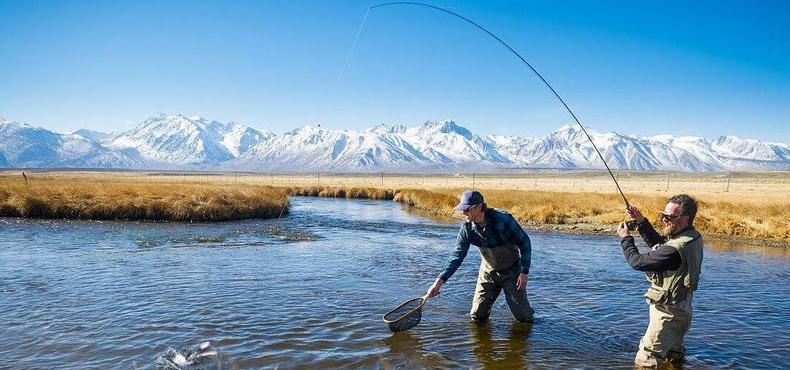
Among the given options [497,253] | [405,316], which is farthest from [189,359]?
[497,253]

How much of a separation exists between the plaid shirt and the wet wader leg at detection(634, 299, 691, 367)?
1825 mm

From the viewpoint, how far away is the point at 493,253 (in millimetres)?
8195

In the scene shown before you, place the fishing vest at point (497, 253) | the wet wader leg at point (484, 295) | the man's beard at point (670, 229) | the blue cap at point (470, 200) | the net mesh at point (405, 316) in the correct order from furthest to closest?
1. the wet wader leg at point (484, 295)
2. the net mesh at point (405, 316)
3. the fishing vest at point (497, 253)
4. the blue cap at point (470, 200)
5. the man's beard at point (670, 229)

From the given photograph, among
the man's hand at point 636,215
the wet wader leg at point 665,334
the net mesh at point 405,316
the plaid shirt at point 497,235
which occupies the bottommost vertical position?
the net mesh at point 405,316

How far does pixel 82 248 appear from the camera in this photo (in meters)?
17.1

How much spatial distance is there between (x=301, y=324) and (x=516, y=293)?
147 inches

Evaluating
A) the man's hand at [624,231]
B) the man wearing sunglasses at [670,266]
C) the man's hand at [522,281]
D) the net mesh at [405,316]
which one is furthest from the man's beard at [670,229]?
the net mesh at [405,316]

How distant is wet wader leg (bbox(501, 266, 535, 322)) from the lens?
8.35m

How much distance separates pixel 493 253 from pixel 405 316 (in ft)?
5.61

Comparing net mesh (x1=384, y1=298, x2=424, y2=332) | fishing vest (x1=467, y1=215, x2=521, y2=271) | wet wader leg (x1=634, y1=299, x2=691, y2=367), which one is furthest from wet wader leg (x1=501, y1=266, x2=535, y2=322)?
wet wader leg (x1=634, y1=299, x2=691, y2=367)

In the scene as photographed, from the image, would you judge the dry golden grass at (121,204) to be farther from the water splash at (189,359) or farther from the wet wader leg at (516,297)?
the wet wader leg at (516,297)

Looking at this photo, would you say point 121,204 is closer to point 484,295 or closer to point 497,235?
point 484,295

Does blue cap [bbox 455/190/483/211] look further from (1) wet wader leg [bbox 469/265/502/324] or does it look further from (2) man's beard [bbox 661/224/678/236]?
(2) man's beard [bbox 661/224/678/236]

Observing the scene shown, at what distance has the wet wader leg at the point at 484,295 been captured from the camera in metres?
8.62
